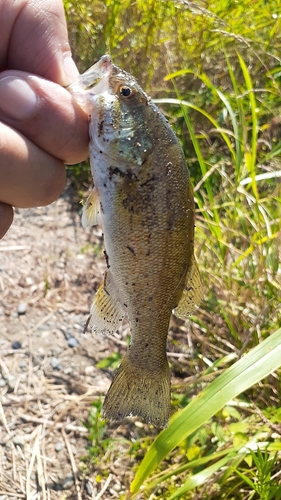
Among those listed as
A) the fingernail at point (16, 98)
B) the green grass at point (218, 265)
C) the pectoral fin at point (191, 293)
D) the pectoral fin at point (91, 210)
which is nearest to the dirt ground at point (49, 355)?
the green grass at point (218, 265)

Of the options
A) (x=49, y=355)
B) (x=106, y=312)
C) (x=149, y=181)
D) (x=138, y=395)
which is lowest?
(x=49, y=355)

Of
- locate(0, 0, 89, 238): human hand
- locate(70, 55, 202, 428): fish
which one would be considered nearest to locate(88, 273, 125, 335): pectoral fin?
locate(70, 55, 202, 428): fish

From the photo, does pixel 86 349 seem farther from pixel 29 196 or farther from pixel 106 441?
pixel 29 196

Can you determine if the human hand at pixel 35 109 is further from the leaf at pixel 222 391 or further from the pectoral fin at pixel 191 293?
the leaf at pixel 222 391

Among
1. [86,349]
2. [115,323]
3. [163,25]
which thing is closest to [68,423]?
[86,349]

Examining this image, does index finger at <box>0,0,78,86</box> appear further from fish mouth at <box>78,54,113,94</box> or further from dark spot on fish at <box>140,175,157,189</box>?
dark spot on fish at <box>140,175,157,189</box>

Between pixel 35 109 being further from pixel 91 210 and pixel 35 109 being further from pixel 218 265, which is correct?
pixel 218 265

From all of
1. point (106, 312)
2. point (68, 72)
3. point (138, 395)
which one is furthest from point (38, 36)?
point (138, 395)
